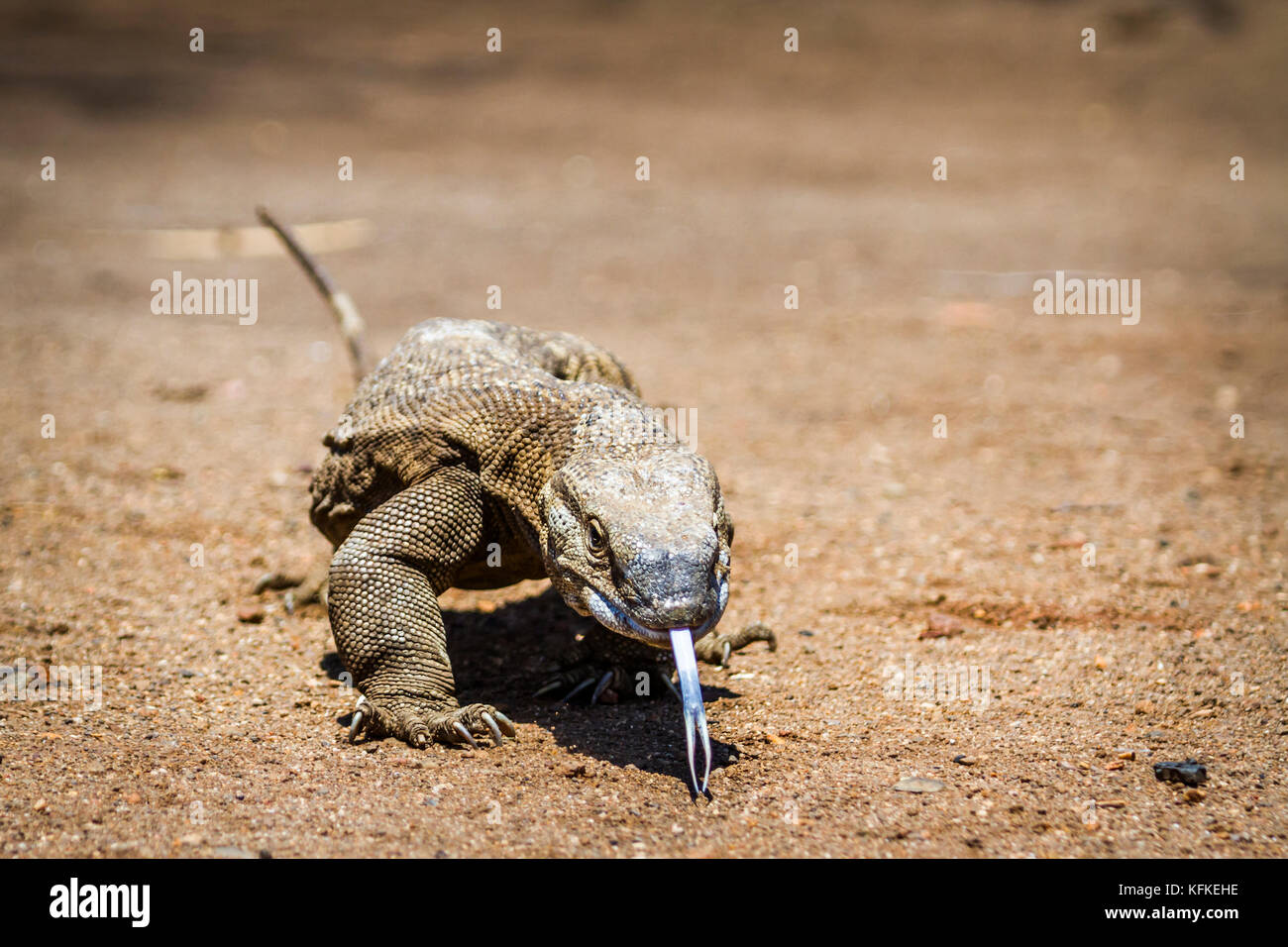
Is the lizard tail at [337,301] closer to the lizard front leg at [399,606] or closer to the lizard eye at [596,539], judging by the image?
the lizard front leg at [399,606]

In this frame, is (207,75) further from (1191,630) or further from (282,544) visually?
(1191,630)

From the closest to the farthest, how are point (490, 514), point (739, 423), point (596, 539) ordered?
point (596, 539) → point (490, 514) → point (739, 423)

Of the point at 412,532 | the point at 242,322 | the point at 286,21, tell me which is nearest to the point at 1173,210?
the point at 242,322

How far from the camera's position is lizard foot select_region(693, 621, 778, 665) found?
537cm

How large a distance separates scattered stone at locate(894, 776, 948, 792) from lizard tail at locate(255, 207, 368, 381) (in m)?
3.57

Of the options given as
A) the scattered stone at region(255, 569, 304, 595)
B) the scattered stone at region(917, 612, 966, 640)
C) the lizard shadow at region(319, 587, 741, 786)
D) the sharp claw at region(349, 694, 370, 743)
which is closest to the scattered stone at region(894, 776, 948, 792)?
the lizard shadow at region(319, 587, 741, 786)

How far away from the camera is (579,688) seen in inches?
192

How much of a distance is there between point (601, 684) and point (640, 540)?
137cm

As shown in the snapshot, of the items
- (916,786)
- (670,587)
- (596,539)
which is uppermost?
(596,539)

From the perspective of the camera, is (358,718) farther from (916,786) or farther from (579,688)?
(916,786)

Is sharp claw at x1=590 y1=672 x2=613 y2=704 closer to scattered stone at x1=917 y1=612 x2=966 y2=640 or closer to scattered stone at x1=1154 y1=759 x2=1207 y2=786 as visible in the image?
scattered stone at x1=917 y1=612 x2=966 y2=640

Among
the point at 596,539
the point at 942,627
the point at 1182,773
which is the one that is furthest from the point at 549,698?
the point at 1182,773

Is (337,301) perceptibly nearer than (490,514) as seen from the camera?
No

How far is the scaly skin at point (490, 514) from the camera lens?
3.74m
